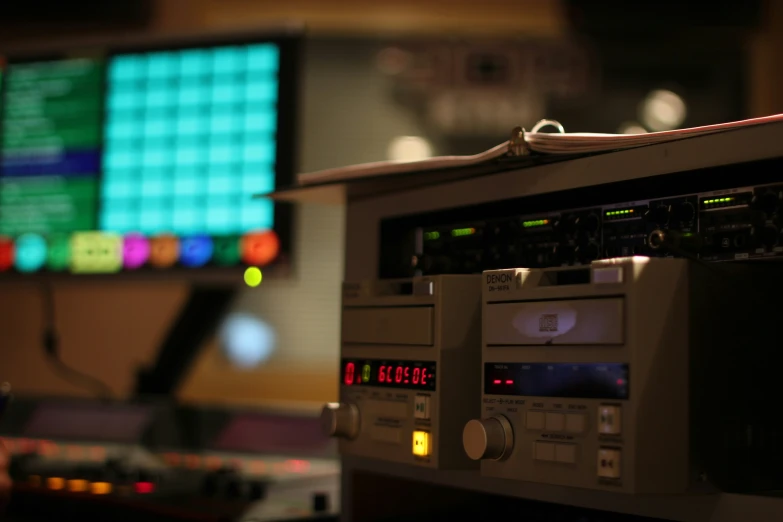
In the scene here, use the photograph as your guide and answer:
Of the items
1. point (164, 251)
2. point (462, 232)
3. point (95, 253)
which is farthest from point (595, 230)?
point (95, 253)

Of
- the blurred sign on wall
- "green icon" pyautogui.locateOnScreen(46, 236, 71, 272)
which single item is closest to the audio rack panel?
"green icon" pyautogui.locateOnScreen(46, 236, 71, 272)

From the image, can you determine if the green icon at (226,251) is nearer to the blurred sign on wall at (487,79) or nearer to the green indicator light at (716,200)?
the green indicator light at (716,200)

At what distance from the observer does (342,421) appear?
85cm

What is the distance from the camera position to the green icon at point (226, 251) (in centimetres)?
159

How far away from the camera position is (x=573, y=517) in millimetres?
940

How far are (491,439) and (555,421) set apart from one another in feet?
0.18

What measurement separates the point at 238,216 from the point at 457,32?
1.78m

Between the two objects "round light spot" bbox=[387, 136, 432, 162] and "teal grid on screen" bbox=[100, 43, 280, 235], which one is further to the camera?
"round light spot" bbox=[387, 136, 432, 162]

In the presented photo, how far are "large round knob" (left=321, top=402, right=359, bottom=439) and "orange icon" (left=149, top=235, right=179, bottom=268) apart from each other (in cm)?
87

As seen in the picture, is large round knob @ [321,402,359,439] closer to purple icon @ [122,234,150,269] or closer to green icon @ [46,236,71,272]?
→ purple icon @ [122,234,150,269]

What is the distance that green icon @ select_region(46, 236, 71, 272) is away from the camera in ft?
5.65

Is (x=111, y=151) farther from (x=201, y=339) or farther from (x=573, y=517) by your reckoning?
(x=573, y=517)

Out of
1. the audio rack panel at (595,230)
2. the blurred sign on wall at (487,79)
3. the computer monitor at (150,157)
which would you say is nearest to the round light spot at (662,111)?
the blurred sign on wall at (487,79)

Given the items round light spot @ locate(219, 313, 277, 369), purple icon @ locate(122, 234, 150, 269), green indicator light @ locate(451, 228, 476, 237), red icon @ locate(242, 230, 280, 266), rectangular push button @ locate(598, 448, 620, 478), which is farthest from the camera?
round light spot @ locate(219, 313, 277, 369)
